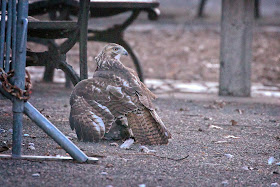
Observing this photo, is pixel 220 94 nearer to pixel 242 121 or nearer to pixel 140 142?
pixel 242 121

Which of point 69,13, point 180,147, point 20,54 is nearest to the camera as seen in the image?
point 20,54

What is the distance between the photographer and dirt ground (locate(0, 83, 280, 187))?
2867mm

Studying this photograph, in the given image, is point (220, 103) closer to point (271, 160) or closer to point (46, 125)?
point (271, 160)

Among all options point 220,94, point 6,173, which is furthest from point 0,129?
point 220,94

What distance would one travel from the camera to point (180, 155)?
3508mm

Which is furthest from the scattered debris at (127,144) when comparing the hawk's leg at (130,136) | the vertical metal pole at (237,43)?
the vertical metal pole at (237,43)

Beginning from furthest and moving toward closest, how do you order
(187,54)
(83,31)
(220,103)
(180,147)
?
(187,54) < (220,103) < (83,31) < (180,147)

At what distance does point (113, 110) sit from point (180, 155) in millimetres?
553

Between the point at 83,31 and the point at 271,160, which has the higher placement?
the point at 83,31

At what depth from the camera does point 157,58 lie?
9.84 meters

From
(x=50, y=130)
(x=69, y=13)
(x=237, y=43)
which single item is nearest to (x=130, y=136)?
(x=50, y=130)

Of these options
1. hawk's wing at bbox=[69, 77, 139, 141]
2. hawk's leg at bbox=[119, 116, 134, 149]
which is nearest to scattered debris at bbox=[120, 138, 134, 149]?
hawk's leg at bbox=[119, 116, 134, 149]

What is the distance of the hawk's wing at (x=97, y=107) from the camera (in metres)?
3.62

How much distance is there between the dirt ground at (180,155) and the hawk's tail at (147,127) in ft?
0.23
